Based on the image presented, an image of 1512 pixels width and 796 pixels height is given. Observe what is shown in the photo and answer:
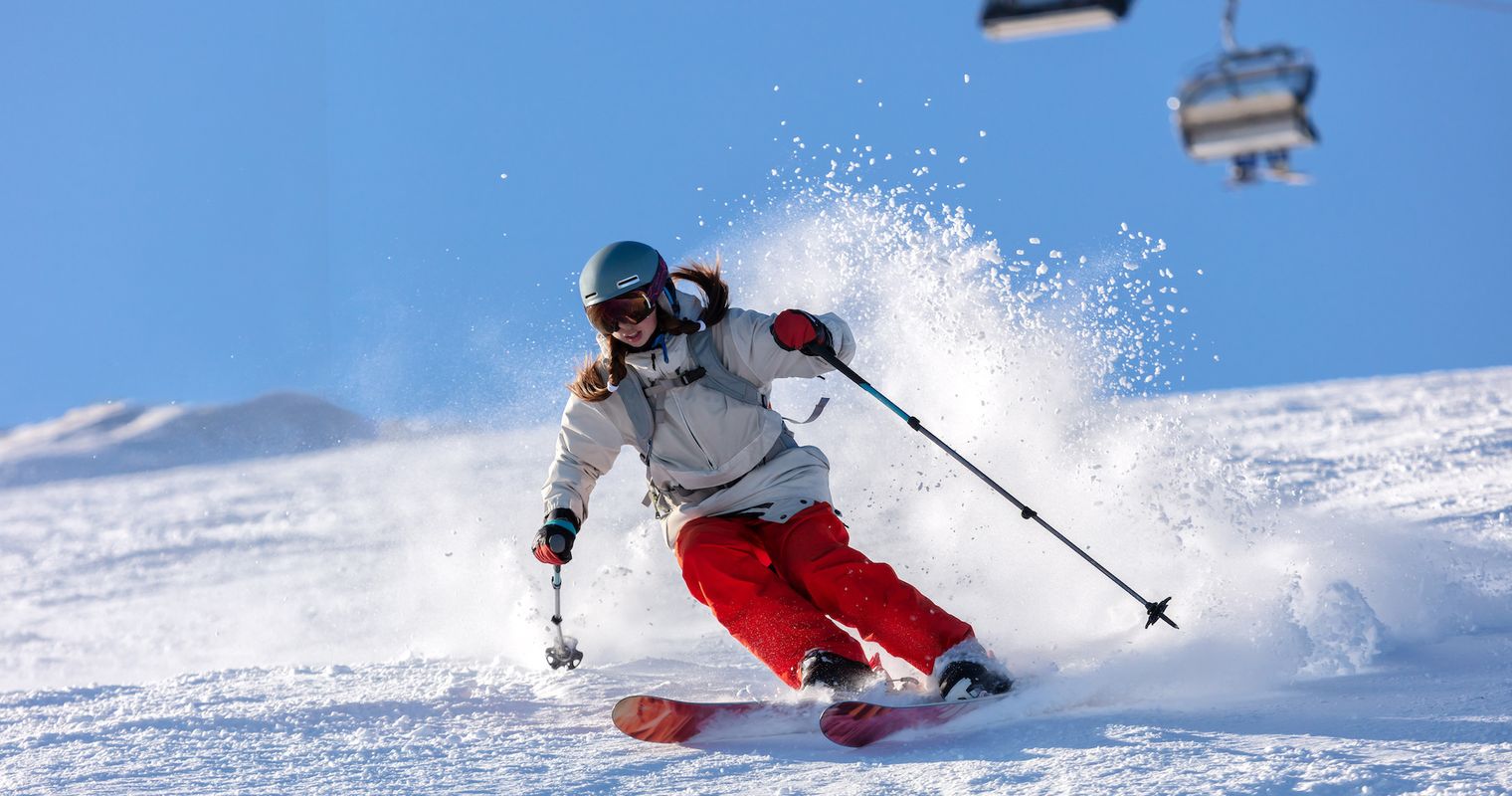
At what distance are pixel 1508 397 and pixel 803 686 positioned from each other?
11416mm

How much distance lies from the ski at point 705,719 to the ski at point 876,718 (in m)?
0.17

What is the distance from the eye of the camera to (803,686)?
358cm

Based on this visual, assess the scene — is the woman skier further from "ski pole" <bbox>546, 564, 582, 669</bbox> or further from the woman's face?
"ski pole" <bbox>546, 564, 582, 669</bbox>

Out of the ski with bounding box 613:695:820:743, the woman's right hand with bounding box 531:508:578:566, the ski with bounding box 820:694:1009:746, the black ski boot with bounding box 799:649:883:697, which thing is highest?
the woman's right hand with bounding box 531:508:578:566

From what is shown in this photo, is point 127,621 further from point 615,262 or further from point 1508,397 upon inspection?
point 1508,397

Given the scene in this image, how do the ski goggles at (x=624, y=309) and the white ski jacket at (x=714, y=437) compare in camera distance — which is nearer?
the ski goggles at (x=624, y=309)

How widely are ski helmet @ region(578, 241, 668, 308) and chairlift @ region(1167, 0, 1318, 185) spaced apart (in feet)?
5.68

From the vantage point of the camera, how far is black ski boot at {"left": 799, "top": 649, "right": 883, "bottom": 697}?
3.54 meters

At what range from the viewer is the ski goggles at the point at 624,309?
13.0 ft

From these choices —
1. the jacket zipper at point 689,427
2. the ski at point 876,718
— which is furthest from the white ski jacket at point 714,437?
the ski at point 876,718

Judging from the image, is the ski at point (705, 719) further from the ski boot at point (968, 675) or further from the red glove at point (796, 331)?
the red glove at point (796, 331)

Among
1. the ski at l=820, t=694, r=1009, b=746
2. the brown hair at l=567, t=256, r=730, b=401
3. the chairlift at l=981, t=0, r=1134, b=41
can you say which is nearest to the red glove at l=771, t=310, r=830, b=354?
the brown hair at l=567, t=256, r=730, b=401

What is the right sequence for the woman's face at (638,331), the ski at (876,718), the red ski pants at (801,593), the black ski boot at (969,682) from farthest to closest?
the woman's face at (638,331) < the red ski pants at (801,593) < the black ski boot at (969,682) < the ski at (876,718)

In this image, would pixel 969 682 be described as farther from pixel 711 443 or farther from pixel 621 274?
pixel 621 274
